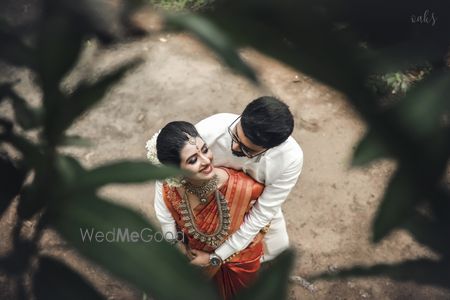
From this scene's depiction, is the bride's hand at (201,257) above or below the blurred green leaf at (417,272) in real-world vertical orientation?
Answer: below

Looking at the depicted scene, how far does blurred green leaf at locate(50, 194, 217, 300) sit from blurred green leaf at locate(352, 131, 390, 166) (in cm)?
8

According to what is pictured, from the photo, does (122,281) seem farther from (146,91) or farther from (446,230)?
(146,91)

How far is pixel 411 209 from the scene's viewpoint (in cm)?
24

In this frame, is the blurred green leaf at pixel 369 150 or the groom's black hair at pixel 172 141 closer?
the blurred green leaf at pixel 369 150

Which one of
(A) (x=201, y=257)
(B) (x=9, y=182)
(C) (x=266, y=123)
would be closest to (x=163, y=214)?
(A) (x=201, y=257)

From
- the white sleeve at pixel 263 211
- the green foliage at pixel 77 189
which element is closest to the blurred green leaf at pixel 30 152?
the green foliage at pixel 77 189

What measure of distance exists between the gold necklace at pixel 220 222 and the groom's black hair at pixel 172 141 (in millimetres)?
196

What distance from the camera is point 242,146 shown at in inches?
55.0

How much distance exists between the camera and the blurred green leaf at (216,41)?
0.66 ft

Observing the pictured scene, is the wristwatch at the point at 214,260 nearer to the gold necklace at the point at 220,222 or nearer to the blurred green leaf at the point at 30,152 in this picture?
the gold necklace at the point at 220,222

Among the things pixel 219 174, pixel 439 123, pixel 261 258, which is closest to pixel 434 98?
pixel 439 123

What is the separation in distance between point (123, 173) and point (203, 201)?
4.01 ft

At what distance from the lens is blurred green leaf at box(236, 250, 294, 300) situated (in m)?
0.26

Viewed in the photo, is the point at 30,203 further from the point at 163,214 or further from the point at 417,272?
the point at 163,214
